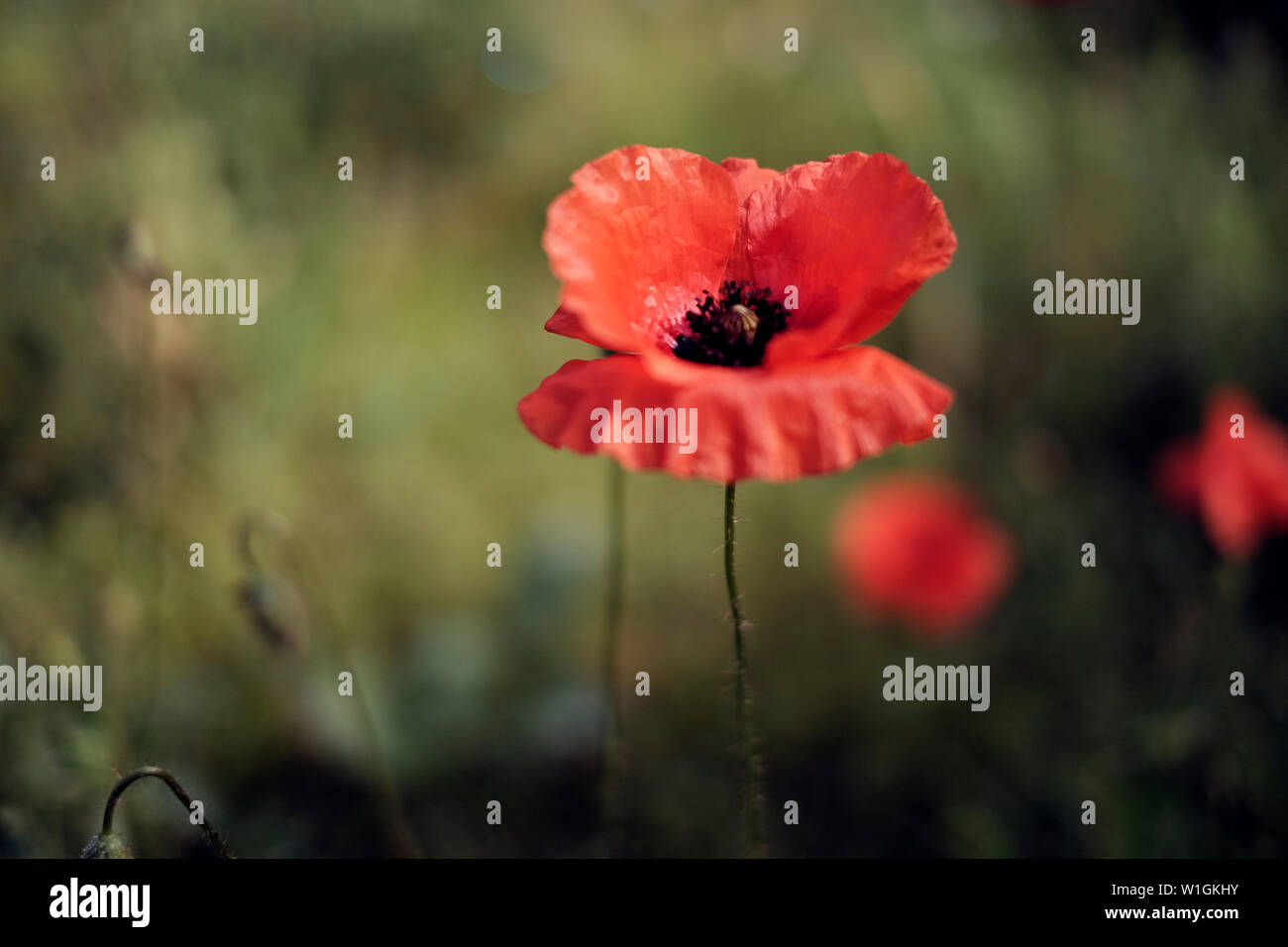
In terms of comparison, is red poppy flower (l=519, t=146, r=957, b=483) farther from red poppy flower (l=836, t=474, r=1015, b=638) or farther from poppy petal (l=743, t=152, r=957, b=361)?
red poppy flower (l=836, t=474, r=1015, b=638)

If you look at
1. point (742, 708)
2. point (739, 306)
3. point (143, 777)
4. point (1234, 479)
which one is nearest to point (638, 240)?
point (739, 306)

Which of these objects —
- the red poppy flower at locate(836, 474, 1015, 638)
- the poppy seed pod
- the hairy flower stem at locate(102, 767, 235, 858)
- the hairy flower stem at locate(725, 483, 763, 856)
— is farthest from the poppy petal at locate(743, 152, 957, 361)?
the red poppy flower at locate(836, 474, 1015, 638)

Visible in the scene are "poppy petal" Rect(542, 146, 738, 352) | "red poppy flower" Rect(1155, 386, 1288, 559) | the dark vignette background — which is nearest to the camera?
"poppy petal" Rect(542, 146, 738, 352)

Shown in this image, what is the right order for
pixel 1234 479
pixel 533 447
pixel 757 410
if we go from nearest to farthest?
1. pixel 757 410
2. pixel 1234 479
3. pixel 533 447

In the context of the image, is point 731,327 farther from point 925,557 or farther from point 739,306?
point 925,557

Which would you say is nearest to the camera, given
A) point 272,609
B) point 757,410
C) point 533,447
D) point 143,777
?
point 757,410
